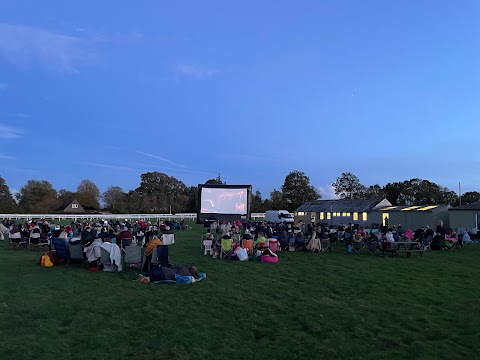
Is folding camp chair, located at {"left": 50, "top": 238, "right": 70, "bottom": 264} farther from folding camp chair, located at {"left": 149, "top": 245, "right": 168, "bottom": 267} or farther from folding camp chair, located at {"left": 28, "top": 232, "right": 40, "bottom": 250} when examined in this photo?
folding camp chair, located at {"left": 28, "top": 232, "right": 40, "bottom": 250}

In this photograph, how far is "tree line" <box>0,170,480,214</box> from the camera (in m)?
64.1

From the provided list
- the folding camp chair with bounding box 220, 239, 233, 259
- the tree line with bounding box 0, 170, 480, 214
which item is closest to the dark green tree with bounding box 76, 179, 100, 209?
the tree line with bounding box 0, 170, 480, 214

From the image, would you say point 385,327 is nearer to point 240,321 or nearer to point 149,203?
point 240,321

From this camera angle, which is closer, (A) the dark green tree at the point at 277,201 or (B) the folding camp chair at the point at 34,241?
(B) the folding camp chair at the point at 34,241

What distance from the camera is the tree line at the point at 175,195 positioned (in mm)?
64062

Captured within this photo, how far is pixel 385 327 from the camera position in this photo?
625 cm

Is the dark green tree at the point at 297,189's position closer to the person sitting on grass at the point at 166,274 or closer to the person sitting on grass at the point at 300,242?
the person sitting on grass at the point at 300,242

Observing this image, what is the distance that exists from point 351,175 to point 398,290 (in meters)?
75.0

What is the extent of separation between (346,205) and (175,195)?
162 ft

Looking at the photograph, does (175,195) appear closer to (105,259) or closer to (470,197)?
(470,197)

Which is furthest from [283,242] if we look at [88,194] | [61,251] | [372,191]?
[88,194]

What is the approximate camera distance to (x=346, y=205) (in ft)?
128

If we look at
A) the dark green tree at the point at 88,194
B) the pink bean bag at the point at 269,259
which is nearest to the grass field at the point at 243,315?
the pink bean bag at the point at 269,259

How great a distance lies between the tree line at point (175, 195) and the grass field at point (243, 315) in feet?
184
